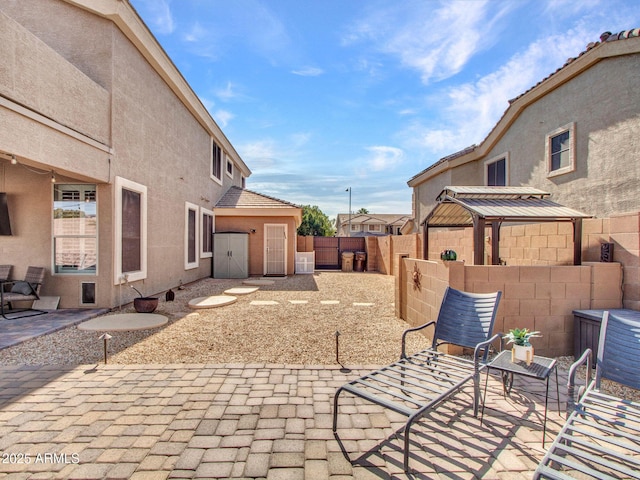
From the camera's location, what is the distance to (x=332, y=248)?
18859 mm

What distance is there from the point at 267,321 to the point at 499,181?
10510mm

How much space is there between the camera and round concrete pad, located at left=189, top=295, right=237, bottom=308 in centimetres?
769

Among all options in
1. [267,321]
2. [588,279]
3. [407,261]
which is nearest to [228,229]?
[267,321]

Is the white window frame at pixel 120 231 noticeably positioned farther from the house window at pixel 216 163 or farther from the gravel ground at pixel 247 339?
the house window at pixel 216 163

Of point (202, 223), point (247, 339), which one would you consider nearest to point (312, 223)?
point (202, 223)

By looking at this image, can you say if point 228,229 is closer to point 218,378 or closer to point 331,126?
point 331,126

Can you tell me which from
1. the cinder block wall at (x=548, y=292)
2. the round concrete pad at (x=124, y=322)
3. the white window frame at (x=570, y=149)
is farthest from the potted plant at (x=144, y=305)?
the white window frame at (x=570, y=149)

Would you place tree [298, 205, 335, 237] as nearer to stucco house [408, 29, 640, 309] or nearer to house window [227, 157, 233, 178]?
house window [227, 157, 233, 178]

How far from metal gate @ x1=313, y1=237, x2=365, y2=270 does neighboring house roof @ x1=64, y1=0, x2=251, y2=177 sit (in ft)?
30.2

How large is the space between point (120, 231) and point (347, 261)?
12487 mm

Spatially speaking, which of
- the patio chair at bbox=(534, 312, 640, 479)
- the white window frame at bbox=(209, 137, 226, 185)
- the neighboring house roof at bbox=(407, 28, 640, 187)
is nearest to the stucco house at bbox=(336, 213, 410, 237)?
the white window frame at bbox=(209, 137, 226, 185)

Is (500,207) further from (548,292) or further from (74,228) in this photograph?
(74,228)

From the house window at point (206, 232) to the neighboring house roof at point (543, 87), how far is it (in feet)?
34.5

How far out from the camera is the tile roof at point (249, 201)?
46.8 ft
